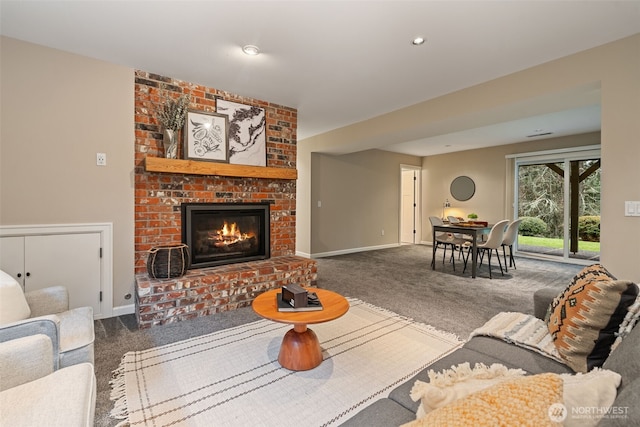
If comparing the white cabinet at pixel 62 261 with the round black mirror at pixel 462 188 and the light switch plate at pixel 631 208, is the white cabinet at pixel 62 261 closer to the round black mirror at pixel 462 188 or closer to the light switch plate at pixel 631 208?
the light switch plate at pixel 631 208

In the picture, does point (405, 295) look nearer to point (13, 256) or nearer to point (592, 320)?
point (592, 320)

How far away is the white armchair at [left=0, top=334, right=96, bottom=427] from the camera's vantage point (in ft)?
3.03

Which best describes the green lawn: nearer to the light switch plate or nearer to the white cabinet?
the light switch plate

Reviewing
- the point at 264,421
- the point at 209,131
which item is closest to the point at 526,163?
the point at 209,131

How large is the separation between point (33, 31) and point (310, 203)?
13.9 feet

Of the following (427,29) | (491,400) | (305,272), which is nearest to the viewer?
(491,400)

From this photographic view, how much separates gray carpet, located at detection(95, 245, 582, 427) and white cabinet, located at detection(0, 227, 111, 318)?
1.05 ft

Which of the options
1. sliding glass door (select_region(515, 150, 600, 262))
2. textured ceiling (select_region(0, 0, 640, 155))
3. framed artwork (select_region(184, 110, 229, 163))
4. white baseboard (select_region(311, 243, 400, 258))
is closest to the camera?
textured ceiling (select_region(0, 0, 640, 155))

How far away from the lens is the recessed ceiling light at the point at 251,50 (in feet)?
8.14

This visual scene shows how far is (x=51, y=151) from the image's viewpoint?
2.53m

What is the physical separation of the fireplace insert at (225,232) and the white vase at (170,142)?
0.55 meters

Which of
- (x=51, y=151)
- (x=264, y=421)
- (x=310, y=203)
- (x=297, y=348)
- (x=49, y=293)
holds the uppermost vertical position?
(x=51, y=151)

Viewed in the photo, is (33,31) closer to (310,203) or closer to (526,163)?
(310,203)

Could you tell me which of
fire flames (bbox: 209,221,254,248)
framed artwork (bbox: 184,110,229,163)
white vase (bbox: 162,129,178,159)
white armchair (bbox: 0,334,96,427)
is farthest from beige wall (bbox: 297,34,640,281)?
white armchair (bbox: 0,334,96,427)
